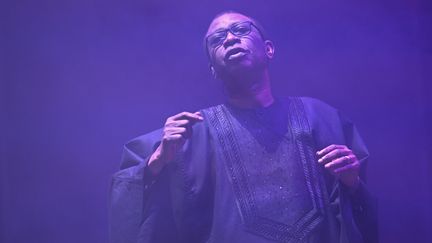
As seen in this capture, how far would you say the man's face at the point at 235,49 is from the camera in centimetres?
221

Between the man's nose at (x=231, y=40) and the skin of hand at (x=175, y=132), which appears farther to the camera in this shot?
the man's nose at (x=231, y=40)

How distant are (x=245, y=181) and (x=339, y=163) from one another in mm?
452

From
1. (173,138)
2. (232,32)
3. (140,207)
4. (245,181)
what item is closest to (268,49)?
(232,32)

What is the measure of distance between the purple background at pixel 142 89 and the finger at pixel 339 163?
121 cm

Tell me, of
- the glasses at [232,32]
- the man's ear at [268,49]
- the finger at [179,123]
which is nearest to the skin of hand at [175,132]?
the finger at [179,123]

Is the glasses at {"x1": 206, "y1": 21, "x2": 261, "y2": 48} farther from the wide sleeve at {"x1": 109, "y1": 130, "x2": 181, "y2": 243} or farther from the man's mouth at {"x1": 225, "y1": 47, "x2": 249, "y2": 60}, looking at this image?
the wide sleeve at {"x1": 109, "y1": 130, "x2": 181, "y2": 243}

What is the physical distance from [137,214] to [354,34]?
6.09 ft

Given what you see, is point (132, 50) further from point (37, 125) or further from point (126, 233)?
point (126, 233)

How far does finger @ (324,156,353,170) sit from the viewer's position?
171cm

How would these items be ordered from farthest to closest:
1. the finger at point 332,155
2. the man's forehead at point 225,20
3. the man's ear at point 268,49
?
the man's ear at point 268,49 → the man's forehead at point 225,20 → the finger at point 332,155

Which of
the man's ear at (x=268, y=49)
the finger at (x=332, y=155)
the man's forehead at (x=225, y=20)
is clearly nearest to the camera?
the finger at (x=332, y=155)

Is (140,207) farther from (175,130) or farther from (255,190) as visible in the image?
(255,190)

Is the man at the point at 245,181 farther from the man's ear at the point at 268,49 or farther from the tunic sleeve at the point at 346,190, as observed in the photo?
the man's ear at the point at 268,49

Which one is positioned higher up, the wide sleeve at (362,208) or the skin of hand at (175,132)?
the skin of hand at (175,132)
